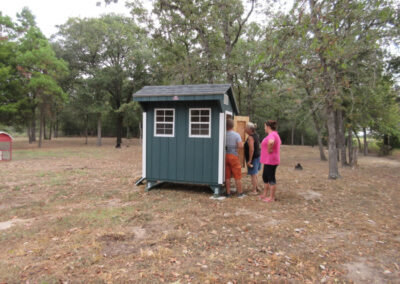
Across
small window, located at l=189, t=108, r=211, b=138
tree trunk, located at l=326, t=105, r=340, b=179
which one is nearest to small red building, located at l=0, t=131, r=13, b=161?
small window, located at l=189, t=108, r=211, b=138

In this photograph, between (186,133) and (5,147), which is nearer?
(186,133)

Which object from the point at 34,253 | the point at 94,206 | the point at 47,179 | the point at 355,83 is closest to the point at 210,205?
the point at 94,206

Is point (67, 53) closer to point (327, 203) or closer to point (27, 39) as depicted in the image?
point (27, 39)

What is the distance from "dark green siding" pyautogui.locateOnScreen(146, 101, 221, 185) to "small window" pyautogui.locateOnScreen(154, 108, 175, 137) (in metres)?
0.10

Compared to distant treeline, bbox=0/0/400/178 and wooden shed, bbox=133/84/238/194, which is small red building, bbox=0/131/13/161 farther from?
wooden shed, bbox=133/84/238/194

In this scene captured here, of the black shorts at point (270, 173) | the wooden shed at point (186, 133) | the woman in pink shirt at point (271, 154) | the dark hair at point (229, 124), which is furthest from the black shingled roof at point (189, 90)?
the black shorts at point (270, 173)

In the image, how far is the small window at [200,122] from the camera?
645 centimetres

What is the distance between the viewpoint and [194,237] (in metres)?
3.90

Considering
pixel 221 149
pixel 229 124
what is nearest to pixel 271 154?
pixel 221 149

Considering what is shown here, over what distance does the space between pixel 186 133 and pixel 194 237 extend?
3214 mm

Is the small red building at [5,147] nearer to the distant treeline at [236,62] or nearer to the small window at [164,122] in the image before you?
the distant treeline at [236,62]

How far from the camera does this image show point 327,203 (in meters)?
5.95

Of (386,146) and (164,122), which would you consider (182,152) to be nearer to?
(164,122)

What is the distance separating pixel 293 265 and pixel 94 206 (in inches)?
171
